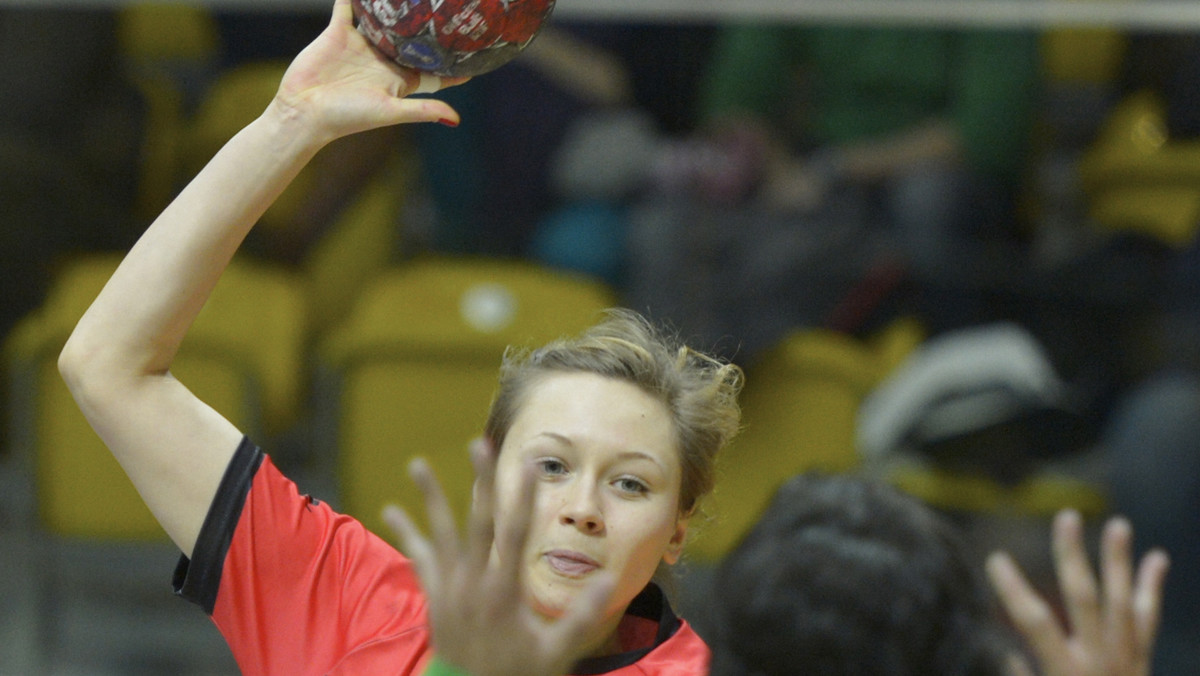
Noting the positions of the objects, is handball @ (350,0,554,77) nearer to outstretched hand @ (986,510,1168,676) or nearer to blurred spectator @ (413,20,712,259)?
outstretched hand @ (986,510,1168,676)

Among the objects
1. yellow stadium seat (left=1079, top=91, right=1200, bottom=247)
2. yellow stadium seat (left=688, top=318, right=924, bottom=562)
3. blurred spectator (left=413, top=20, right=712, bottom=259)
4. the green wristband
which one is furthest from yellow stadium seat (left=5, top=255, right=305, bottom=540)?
the green wristband

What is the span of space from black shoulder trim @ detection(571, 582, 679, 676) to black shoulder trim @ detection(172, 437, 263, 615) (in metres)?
0.44

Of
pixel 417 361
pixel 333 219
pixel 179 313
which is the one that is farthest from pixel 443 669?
pixel 333 219

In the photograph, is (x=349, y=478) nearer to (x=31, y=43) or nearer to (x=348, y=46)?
(x=31, y=43)

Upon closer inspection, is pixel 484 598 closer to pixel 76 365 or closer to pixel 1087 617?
pixel 1087 617

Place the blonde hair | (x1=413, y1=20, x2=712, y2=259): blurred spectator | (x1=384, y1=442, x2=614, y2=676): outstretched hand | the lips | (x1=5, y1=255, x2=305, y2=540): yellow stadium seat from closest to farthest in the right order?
(x1=384, y1=442, x2=614, y2=676): outstretched hand → the lips → the blonde hair → (x1=5, y1=255, x2=305, y2=540): yellow stadium seat → (x1=413, y1=20, x2=712, y2=259): blurred spectator

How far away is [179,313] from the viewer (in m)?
1.57

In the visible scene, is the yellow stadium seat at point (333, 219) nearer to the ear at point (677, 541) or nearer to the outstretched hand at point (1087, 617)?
the ear at point (677, 541)

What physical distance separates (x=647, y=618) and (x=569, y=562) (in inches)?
10.2

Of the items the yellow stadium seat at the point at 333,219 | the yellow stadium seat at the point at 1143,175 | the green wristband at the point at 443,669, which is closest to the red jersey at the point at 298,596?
the green wristband at the point at 443,669

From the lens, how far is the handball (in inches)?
66.2

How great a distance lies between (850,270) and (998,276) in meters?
0.40

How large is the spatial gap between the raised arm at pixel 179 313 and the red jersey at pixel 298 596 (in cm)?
3

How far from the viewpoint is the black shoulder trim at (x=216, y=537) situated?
1587 millimetres
